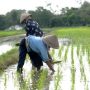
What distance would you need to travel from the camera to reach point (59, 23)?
3506 inches

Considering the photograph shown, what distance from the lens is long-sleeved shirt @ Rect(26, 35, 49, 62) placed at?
9914 mm

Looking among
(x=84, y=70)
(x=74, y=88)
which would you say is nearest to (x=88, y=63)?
(x=84, y=70)

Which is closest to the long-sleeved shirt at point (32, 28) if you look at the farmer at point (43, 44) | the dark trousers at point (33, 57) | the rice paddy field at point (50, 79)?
the farmer at point (43, 44)

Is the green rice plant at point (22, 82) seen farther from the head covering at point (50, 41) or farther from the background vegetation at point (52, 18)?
the background vegetation at point (52, 18)

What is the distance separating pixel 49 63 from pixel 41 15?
270 feet

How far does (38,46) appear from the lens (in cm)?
991

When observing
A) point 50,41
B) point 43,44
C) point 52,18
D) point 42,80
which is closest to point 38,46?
point 43,44

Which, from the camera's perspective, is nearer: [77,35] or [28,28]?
[28,28]

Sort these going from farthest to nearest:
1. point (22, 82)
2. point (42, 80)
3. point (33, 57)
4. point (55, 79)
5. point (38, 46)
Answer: point (33, 57), point (38, 46), point (55, 79), point (42, 80), point (22, 82)

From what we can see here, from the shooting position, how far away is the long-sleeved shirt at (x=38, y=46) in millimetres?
9914

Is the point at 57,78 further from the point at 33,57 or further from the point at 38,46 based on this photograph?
the point at 33,57

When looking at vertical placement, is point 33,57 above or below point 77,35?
above

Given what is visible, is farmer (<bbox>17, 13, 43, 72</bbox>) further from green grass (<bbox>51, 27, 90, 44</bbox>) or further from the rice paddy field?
green grass (<bbox>51, 27, 90, 44</bbox>)

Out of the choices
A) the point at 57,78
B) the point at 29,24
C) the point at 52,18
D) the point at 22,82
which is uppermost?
the point at 29,24
